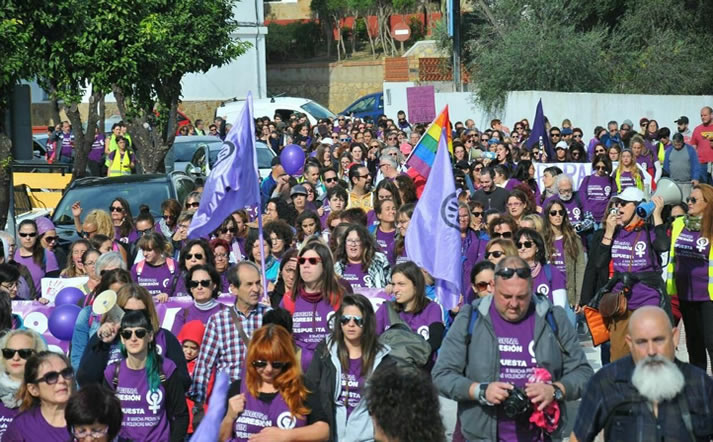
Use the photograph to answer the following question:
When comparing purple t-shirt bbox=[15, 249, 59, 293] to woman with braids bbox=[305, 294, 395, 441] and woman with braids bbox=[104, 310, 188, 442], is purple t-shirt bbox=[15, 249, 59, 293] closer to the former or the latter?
woman with braids bbox=[104, 310, 188, 442]

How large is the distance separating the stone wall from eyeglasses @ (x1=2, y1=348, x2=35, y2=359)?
1927 inches

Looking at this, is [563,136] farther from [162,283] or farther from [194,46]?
[162,283]

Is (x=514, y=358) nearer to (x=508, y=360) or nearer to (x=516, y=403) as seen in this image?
(x=508, y=360)

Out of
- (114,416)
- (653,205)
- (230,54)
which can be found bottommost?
(114,416)

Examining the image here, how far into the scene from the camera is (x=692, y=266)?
33.0ft

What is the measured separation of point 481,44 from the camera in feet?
132

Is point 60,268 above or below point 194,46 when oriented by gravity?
below

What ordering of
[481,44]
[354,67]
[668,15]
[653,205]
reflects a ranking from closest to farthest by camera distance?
[653,205]
[668,15]
[481,44]
[354,67]

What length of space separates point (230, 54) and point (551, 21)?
13894 millimetres

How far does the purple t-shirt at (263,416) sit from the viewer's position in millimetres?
6410

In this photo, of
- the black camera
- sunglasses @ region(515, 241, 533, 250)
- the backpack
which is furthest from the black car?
the black camera

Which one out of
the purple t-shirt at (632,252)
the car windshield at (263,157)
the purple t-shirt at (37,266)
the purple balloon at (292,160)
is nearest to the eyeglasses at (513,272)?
the purple t-shirt at (632,252)

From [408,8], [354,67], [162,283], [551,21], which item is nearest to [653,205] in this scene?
[162,283]

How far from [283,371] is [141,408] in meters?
1.03
